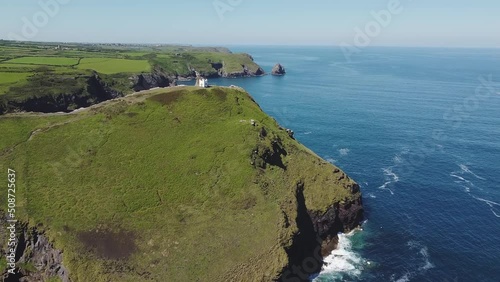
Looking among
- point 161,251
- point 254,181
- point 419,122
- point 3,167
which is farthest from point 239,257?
point 419,122

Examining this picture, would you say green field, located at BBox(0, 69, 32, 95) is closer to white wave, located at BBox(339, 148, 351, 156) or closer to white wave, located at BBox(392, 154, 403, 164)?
white wave, located at BBox(339, 148, 351, 156)

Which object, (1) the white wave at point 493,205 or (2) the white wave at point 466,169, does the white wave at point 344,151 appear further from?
(1) the white wave at point 493,205

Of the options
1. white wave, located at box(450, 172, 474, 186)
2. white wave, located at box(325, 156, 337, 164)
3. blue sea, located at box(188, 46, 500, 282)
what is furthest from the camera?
white wave, located at box(325, 156, 337, 164)

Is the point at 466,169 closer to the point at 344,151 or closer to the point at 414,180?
the point at 414,180

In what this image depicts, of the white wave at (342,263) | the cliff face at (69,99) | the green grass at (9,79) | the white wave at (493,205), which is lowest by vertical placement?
the white wave at (342,263)

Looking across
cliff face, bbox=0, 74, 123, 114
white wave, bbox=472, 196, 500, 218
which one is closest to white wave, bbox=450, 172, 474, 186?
white wave, bbox=472, 196, 500, 218

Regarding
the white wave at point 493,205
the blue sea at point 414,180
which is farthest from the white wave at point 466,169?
the white wave at point 493,205
